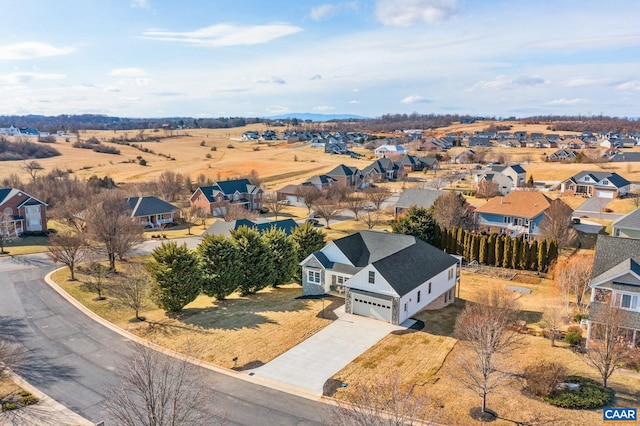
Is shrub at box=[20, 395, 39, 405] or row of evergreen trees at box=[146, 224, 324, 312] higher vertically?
row of evergreen trees at box=[146, 224, 324, 312]

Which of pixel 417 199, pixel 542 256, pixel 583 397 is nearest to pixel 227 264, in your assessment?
pixel 583 397

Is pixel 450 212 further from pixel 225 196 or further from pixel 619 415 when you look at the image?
pixel 225 196

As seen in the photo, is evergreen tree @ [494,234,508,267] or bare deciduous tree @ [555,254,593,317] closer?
bare deciduous tree @ [555,254,593,317]

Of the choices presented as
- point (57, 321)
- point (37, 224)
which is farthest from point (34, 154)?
point (57, 321)

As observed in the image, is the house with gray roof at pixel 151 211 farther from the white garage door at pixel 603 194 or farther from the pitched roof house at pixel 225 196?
the white garage door at pixel 603 194

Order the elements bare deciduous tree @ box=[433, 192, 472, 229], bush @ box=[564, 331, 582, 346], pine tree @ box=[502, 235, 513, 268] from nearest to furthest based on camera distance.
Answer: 1. bush @ box=[564, 331, 582, 346]
2. pine tree @ box=[502, 235, 513, 268]
3. bare deciduous tree @ box=[433, 192, 472, 229]

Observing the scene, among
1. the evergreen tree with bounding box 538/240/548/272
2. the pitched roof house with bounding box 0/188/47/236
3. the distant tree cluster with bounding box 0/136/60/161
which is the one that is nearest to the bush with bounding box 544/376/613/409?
the evergreen tree with bounding box 538/240/548/272

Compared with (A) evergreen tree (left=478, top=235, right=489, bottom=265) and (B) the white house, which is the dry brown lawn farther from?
(B) the white house
